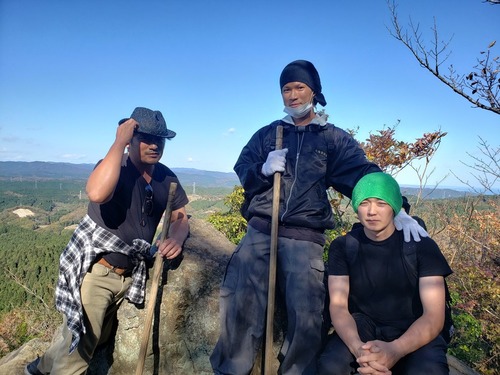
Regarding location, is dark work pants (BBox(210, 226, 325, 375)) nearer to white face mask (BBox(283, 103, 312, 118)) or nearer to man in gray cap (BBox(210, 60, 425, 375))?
man in gray cap (BBox(210, 60, 425, 375))

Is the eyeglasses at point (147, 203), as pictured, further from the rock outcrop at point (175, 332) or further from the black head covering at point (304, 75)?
the black head covering at point (304, 75)

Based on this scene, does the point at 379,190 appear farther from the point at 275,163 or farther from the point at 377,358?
the point at 377,358

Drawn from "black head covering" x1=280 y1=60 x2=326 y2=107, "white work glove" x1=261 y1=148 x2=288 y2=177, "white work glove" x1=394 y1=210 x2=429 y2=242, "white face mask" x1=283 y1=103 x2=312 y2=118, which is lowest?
"white work glove" x1=394 y1=210 x2=429 y2=242

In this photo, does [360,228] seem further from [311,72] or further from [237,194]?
[237,194]

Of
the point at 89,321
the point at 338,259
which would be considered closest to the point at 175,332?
the point at 89,321

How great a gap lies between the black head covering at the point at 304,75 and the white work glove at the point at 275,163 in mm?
796

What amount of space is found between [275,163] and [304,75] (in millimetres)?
1035

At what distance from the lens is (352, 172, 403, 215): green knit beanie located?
2.69 m

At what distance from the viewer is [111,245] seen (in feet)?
10.7

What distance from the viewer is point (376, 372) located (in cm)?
234

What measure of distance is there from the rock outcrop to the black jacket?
3.34 feet

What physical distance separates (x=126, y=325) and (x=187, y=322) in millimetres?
626

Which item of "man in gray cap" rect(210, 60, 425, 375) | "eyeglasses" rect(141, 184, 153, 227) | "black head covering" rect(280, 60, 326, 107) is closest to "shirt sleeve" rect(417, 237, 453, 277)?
"man in gray cap" rect(210, 60, 425, 375)

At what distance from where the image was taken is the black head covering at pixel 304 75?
3.59 metres
